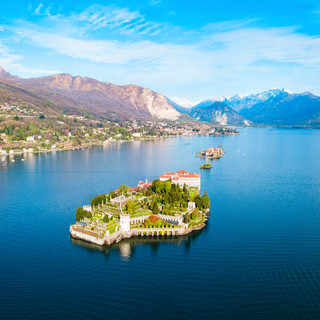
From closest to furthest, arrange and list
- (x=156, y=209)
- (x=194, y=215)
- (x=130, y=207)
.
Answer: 1. (x=194, y=215)
2. (x=130, y=207)
3. (x=156, y=209)

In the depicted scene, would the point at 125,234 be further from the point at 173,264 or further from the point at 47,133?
the point at 47,133

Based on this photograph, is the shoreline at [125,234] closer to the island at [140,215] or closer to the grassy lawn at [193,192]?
the island at [140,215]

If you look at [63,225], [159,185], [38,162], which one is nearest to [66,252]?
[63,225]

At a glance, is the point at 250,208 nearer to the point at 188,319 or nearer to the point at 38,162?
the point at 188,319

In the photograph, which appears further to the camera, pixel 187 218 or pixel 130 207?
pixel 130 207

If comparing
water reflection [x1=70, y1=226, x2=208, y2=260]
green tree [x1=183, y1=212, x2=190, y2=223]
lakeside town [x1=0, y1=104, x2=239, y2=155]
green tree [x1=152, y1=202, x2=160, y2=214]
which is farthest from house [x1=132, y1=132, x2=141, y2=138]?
water reflection [x1=70, y1=226, x2=208, y2=260]

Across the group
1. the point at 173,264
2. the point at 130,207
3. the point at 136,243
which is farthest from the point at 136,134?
the point at 173,264
